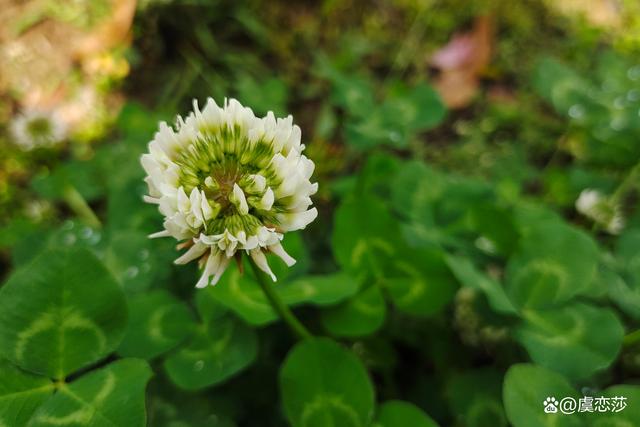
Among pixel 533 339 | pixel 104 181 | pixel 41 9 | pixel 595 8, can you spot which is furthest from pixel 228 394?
pixel 595 8

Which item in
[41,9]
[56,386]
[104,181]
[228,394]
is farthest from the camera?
[41,9]

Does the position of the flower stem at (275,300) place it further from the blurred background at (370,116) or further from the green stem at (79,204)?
the green stem at (79,204)

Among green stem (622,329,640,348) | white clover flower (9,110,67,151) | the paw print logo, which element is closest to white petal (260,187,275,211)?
the paw print logo

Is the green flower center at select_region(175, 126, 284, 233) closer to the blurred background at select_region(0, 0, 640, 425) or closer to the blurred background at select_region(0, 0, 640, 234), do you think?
the blurred background at select_region(0, 0, 640, 425)

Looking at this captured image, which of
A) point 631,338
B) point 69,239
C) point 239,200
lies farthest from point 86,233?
point 631,338

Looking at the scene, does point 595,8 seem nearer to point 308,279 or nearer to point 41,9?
point 308,279

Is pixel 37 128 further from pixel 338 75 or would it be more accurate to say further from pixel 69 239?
pixel 338 75

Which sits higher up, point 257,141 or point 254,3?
point 257,141
